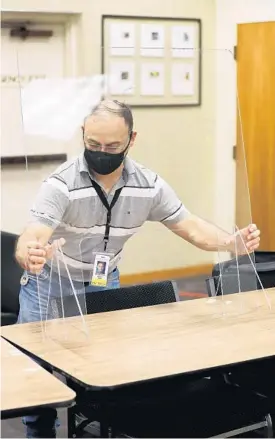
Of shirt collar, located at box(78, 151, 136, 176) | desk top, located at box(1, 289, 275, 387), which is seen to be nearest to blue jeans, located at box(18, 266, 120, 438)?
desk top, located at box(1, 289, 275, 387)

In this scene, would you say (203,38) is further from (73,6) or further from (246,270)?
(246,270)

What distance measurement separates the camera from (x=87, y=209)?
107 inches


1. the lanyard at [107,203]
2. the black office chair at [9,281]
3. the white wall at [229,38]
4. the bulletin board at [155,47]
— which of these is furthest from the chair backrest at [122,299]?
the bulletin board at [155,47]

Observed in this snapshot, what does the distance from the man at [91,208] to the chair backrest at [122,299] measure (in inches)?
1.8

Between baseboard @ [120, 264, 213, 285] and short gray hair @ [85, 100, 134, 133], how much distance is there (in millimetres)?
2950

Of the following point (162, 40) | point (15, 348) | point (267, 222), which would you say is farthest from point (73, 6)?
point (15, 348)

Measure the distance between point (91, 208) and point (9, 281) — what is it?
120cm

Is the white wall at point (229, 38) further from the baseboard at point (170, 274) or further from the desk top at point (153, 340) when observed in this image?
the desk top at point (153, 340)

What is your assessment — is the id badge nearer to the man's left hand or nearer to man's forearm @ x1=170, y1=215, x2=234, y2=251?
man's forearm @ x1=170, y1=215, x2=234, y2=251

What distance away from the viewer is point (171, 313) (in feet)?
8.94

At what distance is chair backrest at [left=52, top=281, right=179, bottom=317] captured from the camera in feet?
8.75

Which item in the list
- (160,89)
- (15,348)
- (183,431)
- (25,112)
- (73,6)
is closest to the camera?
(15,348)

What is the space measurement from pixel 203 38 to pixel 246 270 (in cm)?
384

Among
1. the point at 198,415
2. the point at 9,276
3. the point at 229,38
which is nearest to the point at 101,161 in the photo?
the point at 198,415
